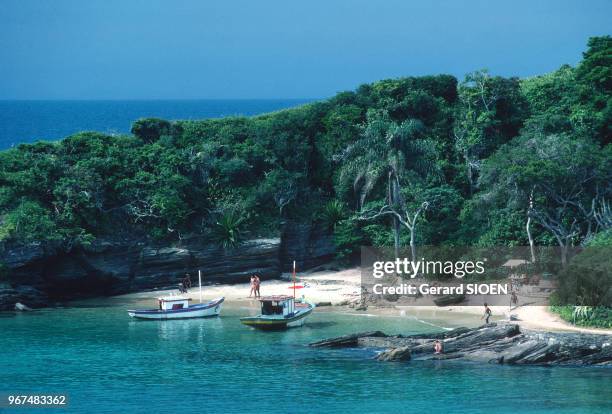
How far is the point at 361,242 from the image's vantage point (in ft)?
201

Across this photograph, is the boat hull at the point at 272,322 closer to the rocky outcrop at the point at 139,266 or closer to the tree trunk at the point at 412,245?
the tree trunk at the point at 412,245

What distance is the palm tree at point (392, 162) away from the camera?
56.9m

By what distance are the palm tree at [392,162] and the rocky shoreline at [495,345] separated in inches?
460

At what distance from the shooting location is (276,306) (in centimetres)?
5138

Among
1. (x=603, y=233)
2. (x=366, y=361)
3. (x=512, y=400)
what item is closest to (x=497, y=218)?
(x=603, y=233)

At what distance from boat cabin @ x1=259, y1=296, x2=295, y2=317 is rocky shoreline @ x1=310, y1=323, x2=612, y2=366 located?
4307mm

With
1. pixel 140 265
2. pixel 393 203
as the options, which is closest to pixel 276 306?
pixel 393 203

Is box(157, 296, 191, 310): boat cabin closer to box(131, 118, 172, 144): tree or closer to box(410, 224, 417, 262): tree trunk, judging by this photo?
box(410, 224, 417, 262): tree trunk

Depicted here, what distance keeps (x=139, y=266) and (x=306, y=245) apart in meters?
9.64

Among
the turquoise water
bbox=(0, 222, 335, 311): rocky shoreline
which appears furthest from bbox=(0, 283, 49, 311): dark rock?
the turquoise water

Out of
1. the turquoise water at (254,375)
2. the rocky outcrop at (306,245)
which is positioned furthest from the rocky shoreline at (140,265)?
the turquoise water at (254,375)

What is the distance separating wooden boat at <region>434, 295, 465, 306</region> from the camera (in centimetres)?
5459

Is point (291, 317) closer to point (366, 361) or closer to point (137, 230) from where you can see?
point (366, 361)

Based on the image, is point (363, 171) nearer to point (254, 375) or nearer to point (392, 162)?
point (392, 162)
